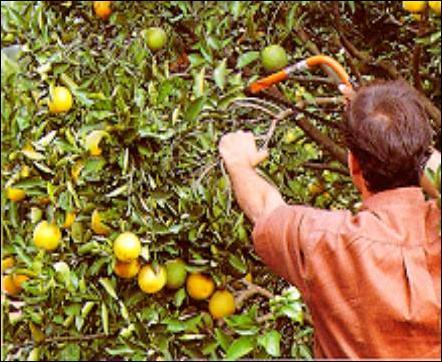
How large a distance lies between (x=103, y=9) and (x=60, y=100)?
33 cm

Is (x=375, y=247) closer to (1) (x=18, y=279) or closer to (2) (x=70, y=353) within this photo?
(2) (x=70, y=353)

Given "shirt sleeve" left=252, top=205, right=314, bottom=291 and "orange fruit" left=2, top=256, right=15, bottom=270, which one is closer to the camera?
"shirt sleeve" left=252, top=205, right=314, bottom=291

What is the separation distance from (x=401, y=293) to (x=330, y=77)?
3.75 feet

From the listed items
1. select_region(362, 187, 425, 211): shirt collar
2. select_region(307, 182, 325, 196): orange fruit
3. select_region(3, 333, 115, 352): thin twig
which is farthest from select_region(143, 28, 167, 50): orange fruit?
select_region(307, 182, 325, 196): orange fruit

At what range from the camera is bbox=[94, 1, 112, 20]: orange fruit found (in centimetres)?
243

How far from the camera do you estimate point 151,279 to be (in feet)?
7.01

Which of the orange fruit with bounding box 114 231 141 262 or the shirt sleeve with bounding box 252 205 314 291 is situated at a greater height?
the orange fruit with bounding box 114 231 141 262

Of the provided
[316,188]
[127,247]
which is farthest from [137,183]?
[316,188]

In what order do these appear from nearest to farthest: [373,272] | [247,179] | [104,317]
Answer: [373,272], [247,179], [104,317]

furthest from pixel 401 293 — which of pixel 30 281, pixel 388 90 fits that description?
pixel 30 281

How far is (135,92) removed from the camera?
→ 2.10 meters

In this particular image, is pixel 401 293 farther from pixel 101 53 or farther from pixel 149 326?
pixel 101 53

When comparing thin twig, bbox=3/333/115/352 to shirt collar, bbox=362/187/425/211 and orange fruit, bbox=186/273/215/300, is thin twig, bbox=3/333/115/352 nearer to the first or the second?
orange fruit, bbox=186/273/215/300

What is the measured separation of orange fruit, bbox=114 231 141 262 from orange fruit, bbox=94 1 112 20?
64 centimetres
